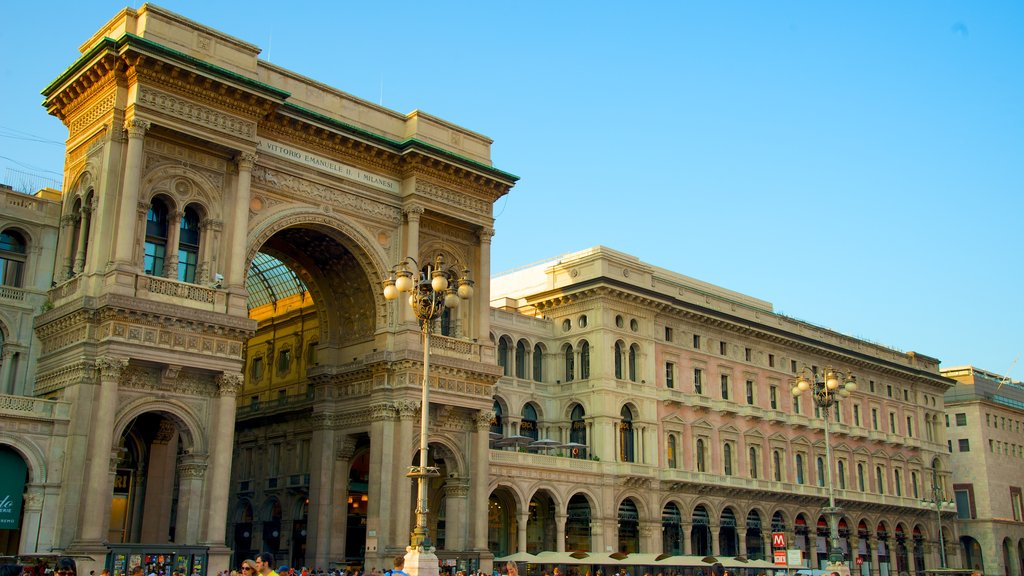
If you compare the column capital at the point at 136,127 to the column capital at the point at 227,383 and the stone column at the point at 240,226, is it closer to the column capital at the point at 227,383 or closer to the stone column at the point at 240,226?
the stone column at the point at 240,226

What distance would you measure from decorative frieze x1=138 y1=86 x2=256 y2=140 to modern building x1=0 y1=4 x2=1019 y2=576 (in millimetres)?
→ 92

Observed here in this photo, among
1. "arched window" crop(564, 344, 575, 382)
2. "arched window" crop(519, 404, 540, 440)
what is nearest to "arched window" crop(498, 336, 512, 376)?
"arched window" crop(519, 404, 540, 440)

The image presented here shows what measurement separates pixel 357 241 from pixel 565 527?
70.9ft

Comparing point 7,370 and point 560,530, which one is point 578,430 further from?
point 7,370

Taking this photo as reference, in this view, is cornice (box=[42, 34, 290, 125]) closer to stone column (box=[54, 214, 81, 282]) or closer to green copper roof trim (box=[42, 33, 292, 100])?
green copper roof trim (box=[42, 33, 292, 100])

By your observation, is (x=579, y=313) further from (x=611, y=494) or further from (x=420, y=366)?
(x=420, y=366)

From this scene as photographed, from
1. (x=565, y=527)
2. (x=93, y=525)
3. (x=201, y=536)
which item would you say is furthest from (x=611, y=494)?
(x=93, y=525)

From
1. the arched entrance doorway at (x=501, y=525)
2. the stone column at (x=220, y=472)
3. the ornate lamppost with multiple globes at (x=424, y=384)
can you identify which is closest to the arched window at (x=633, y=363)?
the arched entrance doorway at (x=501, y=525)

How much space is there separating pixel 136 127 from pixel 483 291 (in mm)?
16771

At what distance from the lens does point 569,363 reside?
59.1 meters

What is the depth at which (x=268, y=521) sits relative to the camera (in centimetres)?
5244

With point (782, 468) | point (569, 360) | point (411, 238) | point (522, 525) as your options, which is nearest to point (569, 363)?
point (569, 360)

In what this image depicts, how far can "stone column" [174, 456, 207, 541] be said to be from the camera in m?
33.9

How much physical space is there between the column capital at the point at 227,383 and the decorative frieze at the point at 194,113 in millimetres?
8823
